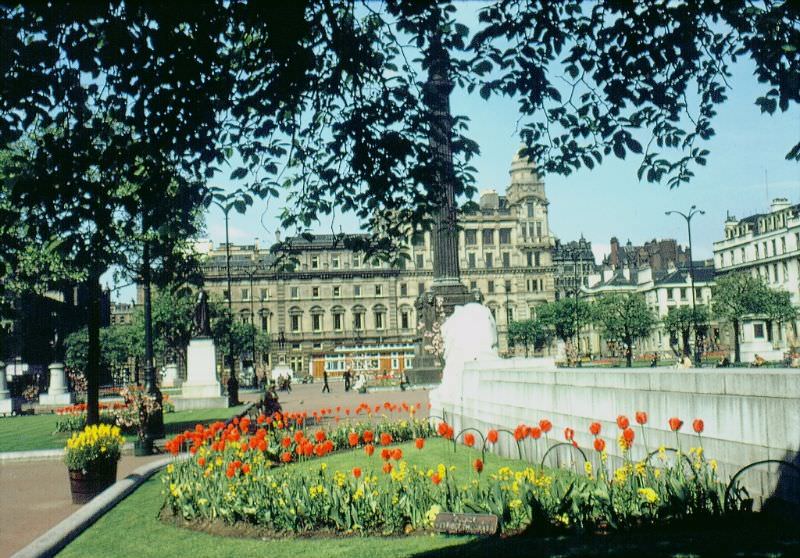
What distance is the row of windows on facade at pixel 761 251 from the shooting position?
92188mm

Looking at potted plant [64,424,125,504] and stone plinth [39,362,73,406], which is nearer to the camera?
potted plant [64,424,125,504]

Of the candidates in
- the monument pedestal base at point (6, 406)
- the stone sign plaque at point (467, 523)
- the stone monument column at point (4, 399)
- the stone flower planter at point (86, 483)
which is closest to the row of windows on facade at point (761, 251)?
the stone monument column at point (4, 399)

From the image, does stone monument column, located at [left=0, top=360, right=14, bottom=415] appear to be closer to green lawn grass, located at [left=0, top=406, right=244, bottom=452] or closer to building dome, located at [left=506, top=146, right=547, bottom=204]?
green lawn grass, located at [left=0, top=406, right=244, bottom=452]

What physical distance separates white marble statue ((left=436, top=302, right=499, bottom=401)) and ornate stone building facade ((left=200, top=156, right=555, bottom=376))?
291 feet

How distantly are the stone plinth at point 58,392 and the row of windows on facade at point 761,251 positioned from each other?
73.7 metres

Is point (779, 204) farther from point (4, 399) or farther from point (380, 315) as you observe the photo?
point (4, 399)

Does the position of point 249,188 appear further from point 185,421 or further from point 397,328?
point 397,328

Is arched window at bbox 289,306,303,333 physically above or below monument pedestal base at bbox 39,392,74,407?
above

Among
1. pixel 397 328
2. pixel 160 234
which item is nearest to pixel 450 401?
pixel 160 234

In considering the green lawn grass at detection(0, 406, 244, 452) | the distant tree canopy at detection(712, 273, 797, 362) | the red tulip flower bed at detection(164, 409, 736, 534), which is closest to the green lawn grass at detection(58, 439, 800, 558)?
the red tulip flower bed at detection(164, 409, 736, 534)

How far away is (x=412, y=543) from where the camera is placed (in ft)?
26.9

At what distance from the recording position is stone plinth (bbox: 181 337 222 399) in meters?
39.0

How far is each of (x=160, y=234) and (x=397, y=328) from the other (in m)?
109

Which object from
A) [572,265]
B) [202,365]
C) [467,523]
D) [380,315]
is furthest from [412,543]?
[572,265]
